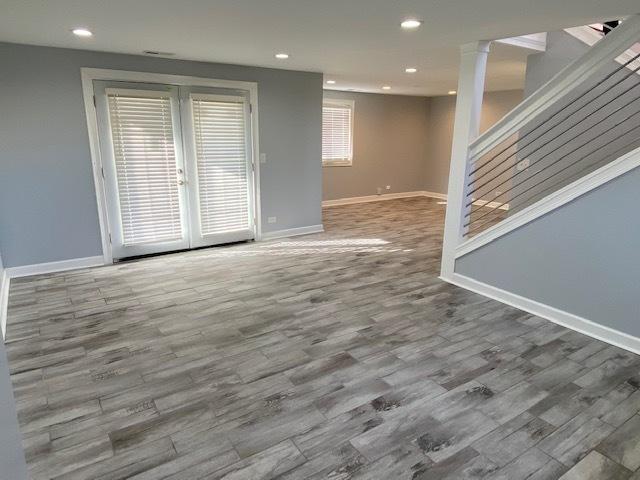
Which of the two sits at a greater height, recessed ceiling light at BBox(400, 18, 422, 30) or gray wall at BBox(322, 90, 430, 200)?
recessed ceiling light at BBox(400, 18, 422, 30)

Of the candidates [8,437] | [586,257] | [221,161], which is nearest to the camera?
[8,437]

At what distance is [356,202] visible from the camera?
907 centimetres

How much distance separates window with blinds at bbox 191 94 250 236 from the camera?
517 centimetres

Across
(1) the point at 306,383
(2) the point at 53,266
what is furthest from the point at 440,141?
(1) the point at 306,383

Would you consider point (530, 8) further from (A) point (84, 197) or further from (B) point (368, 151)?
(B) point (368, 151)

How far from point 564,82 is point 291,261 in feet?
10.6

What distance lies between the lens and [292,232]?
623cm

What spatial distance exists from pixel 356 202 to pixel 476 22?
6141 millimetres

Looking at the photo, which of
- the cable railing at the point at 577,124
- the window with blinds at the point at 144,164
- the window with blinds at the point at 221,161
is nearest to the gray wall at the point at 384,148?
the window with blinds at the point at 221,161

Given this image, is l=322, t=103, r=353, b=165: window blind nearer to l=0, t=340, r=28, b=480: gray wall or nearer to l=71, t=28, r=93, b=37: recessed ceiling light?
l=71, t=28, r=93, b=37: recessed ceiling light

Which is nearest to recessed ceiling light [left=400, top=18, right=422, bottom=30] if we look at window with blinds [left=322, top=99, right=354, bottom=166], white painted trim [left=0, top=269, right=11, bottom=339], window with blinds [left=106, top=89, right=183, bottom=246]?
window with blinds [left=106, top=89, right=183, bottom=246]

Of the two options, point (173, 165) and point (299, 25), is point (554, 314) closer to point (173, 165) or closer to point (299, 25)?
point (299, 25)

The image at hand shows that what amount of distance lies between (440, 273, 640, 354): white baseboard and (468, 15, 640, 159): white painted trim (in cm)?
125

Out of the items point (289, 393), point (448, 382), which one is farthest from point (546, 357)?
point (289, 393)
